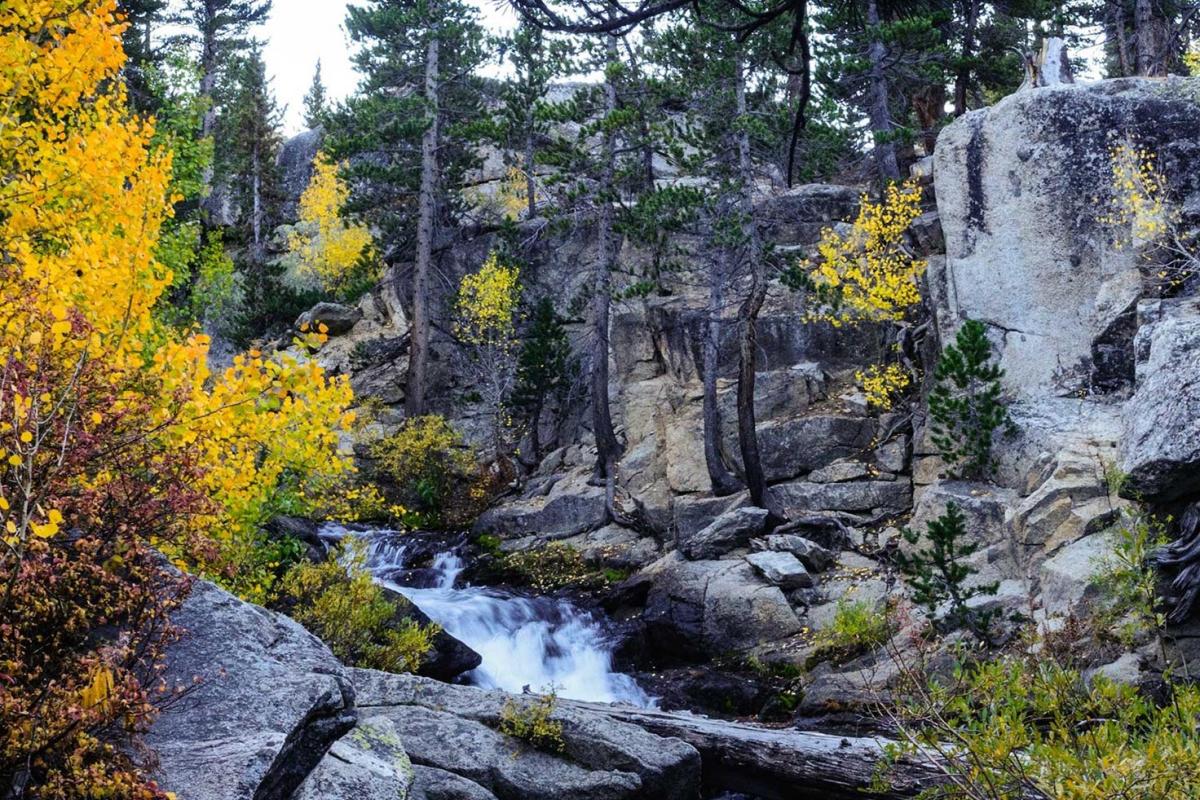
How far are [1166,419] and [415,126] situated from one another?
23063 mm

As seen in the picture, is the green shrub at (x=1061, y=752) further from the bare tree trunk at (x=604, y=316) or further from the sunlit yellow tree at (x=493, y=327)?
the sunlit yellow tree at (x=493, y=327)

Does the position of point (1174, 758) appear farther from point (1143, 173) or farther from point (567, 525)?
point (567, 525)

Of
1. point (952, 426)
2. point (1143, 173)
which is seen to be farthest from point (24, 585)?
point (1143, 173)

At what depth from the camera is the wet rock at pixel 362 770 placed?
546 cm

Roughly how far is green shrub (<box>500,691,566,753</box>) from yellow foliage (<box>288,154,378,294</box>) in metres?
29.0

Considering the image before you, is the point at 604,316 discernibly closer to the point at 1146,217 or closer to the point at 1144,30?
the point at 1146,217

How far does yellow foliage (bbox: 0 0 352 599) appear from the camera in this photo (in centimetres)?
533

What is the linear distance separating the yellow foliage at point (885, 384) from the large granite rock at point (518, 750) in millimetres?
13238

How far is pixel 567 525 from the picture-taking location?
23.8 meters

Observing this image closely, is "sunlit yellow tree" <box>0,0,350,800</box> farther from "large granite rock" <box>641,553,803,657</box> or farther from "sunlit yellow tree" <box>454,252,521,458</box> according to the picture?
"sunlit yellow tree" <box>454,252,521,458</box>

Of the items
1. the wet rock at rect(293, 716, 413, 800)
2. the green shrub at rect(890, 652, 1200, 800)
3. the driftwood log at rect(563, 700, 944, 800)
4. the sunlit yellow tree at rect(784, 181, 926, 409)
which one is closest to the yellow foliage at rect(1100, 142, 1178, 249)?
the sunlit yellow tree at rect(784, 181, 926, 409)

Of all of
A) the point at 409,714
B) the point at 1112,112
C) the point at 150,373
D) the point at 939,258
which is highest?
the point at 1112,112

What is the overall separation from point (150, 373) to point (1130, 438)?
11.4 meters

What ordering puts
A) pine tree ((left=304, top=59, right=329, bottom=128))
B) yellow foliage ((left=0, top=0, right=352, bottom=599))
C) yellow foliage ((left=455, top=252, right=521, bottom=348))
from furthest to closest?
1. pine tree ((left=304, top=59, right=329, bottom=128))
2. yellow foliage ((left=455, top=252, right=521, bottom=348))
3. yellow foliage ((left=0, top=0, right=352, bottom=599))
